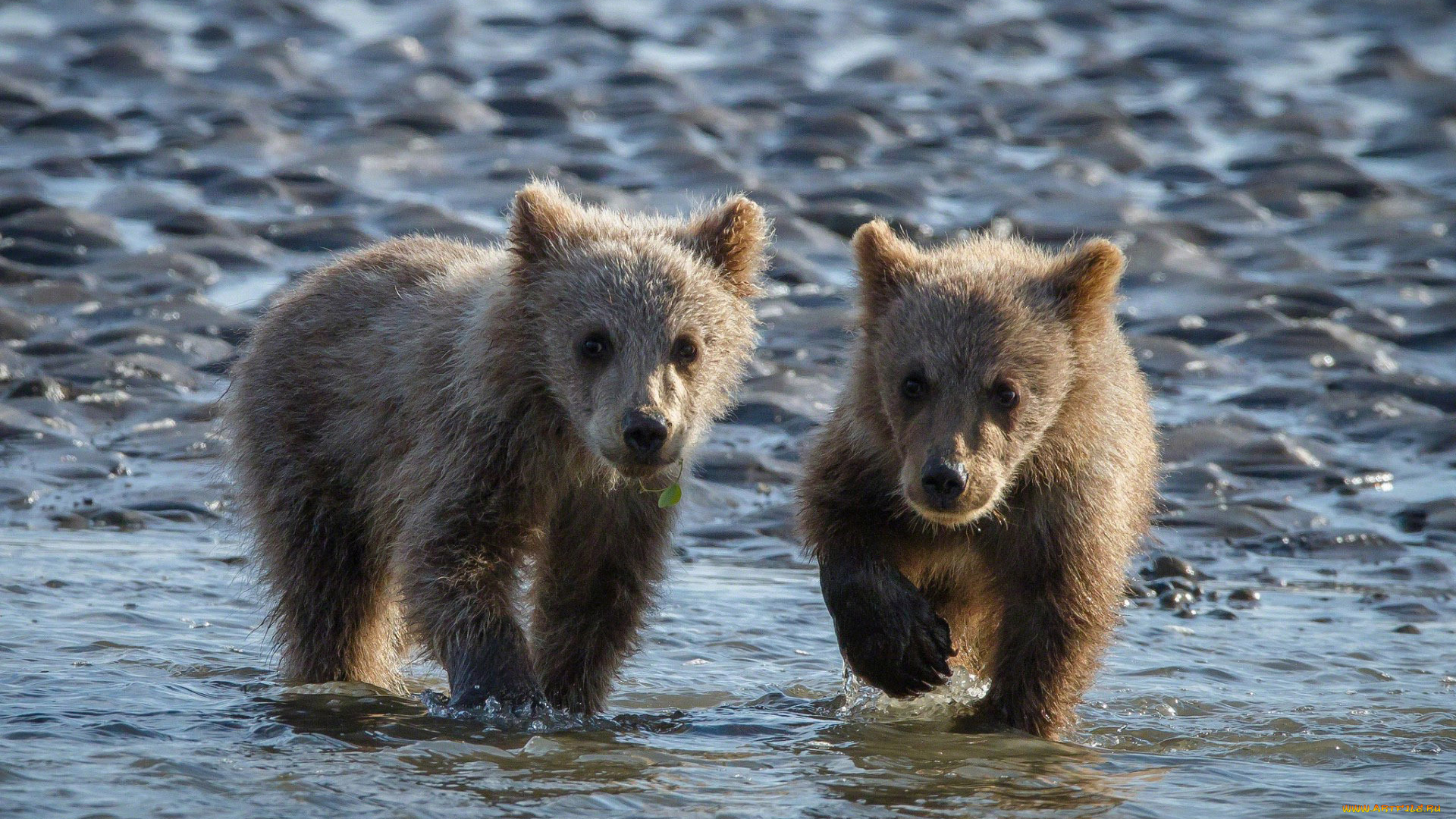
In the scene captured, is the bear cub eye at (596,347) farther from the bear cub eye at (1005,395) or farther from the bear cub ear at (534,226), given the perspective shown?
the bear cub eye at (1005,395)

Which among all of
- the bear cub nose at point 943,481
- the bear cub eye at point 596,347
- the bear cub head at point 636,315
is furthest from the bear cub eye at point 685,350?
the bear cub nose at point 943,481

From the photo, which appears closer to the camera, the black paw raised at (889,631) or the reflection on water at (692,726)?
the reflection on water at (692,726)

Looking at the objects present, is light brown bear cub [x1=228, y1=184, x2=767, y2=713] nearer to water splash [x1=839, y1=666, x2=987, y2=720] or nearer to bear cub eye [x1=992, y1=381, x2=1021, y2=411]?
water splash [x1=839, y1=666, x2=987, y2=720]

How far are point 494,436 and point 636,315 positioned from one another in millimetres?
680

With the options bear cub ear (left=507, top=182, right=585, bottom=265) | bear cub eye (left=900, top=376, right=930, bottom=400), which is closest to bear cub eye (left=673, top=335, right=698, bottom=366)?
bear cub ear (left=507, top=182, right=585, bottom=265)

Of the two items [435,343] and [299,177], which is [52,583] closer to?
[435,343]

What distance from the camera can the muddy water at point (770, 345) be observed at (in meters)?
6.72

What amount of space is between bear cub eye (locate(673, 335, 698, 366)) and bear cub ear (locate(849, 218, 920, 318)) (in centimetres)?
69

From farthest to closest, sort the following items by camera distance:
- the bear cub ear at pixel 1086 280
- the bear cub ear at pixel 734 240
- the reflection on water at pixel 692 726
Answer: the bear cub ear at pixel 734 240
the bear cub ear at pixel 1086 280
the reflection on water at pixel 692 726

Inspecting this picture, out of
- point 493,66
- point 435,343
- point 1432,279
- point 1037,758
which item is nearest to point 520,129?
point 493,66

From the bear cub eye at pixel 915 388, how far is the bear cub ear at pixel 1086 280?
Answer: 67 centimetres

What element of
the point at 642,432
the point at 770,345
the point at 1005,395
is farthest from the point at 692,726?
the point at 770,345

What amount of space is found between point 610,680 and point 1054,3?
17000 millimetres

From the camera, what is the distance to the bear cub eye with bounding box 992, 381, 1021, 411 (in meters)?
6.82
